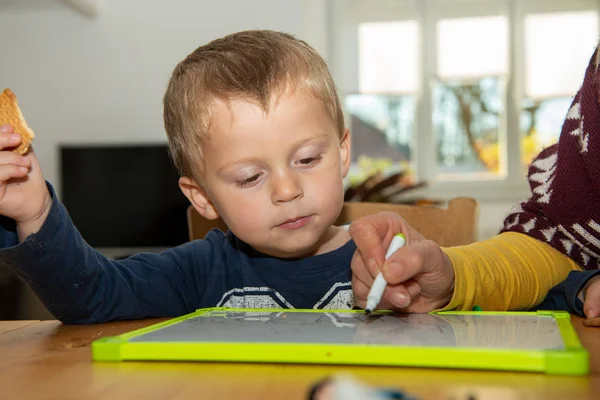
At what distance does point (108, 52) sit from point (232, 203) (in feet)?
12.6

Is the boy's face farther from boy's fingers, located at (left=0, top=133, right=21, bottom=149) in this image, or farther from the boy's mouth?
boy's fingers, located at (left=0, top=133, right=21, bottom=149)

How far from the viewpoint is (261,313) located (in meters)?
0.70

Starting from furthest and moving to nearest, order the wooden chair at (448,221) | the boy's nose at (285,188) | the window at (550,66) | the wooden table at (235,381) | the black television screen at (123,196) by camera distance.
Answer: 1. the window at (550,66)
2. the black television screen at (123,196)
3. the wooden chair at (448,221)
4. the boy's nose at (285,188)
5. the wooden table at (235,381)

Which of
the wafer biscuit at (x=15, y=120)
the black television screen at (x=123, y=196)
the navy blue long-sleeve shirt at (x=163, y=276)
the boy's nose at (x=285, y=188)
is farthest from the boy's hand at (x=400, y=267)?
the black television screen at (x=123, y=196)

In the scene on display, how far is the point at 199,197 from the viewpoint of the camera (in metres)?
1.06

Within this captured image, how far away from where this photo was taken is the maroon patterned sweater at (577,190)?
0.88 meters

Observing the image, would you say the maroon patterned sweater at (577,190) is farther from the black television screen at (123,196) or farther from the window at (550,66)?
the window at (550,66)

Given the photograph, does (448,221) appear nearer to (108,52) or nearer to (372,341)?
(372,341)

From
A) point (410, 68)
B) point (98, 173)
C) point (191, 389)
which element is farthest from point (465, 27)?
point (191, 389)

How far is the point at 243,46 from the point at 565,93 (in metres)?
3.97

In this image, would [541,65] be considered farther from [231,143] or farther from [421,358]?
[421,358]

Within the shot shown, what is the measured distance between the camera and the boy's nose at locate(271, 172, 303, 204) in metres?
0.84

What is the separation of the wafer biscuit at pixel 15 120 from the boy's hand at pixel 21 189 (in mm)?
12

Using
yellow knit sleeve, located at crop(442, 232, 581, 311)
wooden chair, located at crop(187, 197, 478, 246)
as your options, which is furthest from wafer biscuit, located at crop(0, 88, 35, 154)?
wooden chair, located at crop(187, 197, 478, 246)
